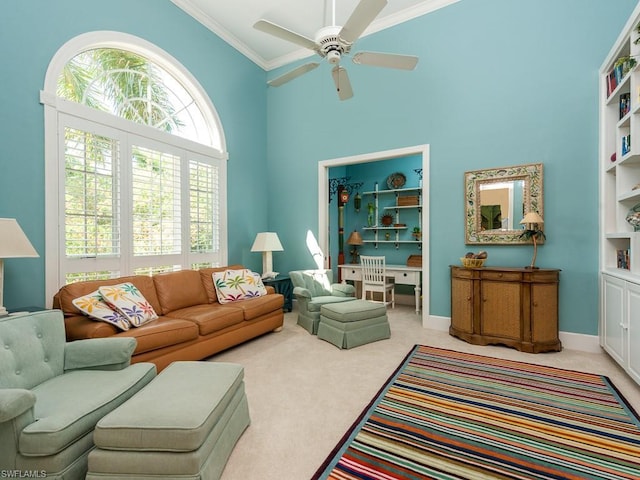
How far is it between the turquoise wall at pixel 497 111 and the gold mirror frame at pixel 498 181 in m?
0.09

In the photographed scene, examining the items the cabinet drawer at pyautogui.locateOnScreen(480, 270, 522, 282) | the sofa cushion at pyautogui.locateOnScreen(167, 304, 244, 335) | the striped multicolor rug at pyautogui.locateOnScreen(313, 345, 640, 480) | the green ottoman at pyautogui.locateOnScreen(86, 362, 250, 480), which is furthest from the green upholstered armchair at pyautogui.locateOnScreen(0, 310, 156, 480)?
the cabinet drawer at pyautogui.locateOnScreen(480, 270, 522, 282)

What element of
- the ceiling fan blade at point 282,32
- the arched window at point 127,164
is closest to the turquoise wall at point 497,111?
the arched window at point 127,164

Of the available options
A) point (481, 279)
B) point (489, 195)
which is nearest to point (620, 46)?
point (489, 195)

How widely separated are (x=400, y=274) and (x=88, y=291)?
4215mm

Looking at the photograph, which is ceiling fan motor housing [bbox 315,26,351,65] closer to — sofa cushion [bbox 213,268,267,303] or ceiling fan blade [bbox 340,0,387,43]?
ceiling fan blade [bbox 340,0,387,43]

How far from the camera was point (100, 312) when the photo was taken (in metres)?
2.50

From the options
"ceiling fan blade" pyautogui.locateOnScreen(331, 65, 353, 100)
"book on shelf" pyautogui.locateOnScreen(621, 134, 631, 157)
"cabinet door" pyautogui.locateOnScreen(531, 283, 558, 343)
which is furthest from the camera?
"cabinet door" pyautogui.locateOnScreen(531, 283, 558, 343)

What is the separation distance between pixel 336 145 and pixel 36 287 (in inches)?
156

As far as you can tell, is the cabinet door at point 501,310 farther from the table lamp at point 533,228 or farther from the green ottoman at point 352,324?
the green ottoman at point 352,324

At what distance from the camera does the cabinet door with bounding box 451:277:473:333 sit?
353 cm

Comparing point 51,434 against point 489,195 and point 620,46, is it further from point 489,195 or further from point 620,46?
point 620,46

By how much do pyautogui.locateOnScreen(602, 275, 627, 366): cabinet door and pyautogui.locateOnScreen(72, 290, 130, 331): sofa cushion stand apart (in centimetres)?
409

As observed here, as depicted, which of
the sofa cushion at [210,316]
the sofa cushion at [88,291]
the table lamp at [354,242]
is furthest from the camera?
the table lamp at [354,242]

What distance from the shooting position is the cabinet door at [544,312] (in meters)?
3.20
